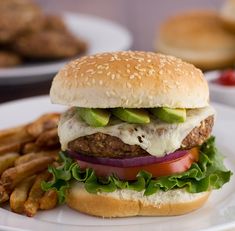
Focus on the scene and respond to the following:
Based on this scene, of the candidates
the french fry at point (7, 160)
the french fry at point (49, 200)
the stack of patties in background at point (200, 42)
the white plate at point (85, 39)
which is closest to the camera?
the french fry at point (49, 200)

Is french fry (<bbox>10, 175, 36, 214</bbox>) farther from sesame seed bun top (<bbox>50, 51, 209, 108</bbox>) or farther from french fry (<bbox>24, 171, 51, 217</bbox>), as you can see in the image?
sesame seed bun top (<bbox>50, 51, 209, 108</bbox>)

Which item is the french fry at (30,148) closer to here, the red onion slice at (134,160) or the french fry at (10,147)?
the french fry at (10,147)

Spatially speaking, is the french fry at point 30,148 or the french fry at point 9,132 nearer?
the french fry at point 30,148

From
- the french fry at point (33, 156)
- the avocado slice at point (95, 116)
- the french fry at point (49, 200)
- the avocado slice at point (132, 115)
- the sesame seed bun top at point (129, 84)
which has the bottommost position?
the french fry at point (33, 156)

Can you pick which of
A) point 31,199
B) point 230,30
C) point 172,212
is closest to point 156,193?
point 172,212

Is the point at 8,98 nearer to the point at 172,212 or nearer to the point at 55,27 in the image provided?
the point at 55,27

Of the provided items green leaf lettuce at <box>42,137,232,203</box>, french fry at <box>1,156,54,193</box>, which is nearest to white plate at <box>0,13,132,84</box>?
french fry at <box>1,156,54,193</box>

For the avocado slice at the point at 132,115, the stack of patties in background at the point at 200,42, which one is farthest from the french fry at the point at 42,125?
the stack of patties in background at the point at 200,42
